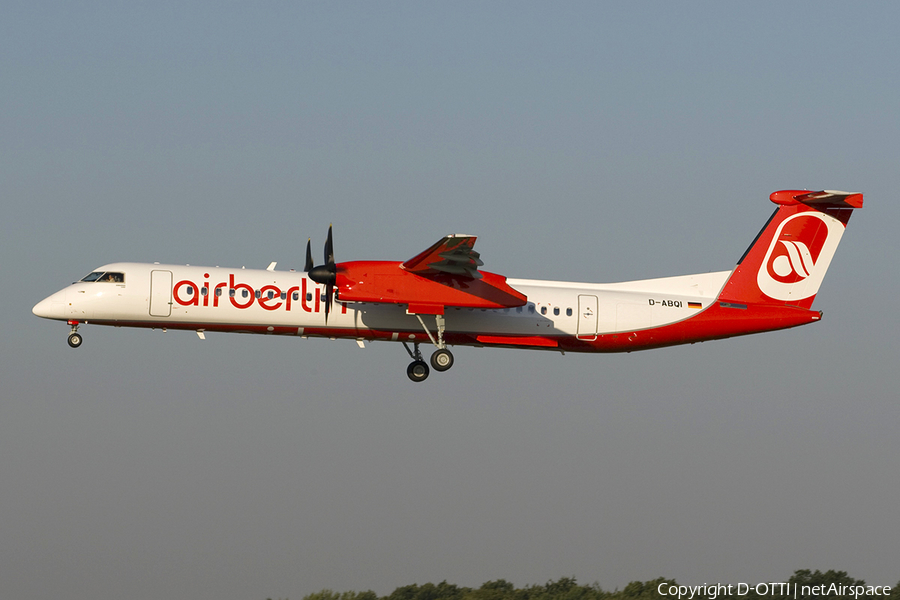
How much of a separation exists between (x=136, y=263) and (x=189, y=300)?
185 centimetres

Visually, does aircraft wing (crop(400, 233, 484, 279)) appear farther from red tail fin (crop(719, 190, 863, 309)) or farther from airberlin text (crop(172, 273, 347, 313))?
red tail fin (crop(719, 190, 863, 309))

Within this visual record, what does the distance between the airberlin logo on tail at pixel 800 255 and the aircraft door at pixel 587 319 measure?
16.3 ft

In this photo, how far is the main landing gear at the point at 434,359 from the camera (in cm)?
2730

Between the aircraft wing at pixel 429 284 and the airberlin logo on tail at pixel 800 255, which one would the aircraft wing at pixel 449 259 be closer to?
the aircraft wing at pixel 429 284

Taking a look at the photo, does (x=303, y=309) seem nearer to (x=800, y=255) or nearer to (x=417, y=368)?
(x=417, y=368)

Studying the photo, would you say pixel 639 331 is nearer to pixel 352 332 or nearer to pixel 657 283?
pixel 657 283

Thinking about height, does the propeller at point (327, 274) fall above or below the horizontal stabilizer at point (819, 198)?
below

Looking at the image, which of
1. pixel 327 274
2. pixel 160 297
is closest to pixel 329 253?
pixel 327 274

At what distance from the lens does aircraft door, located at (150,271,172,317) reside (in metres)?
26.6

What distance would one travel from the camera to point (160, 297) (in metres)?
26.6

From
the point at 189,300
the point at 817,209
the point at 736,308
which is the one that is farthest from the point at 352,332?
the point at 817,209

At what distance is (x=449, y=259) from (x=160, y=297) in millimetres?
7230

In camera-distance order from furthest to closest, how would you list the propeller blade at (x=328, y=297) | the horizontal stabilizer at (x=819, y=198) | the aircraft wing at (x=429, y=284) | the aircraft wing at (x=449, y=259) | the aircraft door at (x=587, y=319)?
the horizontal stabilizer at (x=819, y=198), the aircraft door at (x=587, y=319), the propeller blade at (x=328, y=297), the aircraft wing at (x=429, y=284), the aircraft wing at (x=449, y=259)

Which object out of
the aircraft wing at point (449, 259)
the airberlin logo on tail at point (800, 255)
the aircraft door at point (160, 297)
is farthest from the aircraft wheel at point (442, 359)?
the airberlin logo on tail at point (800, 255)
